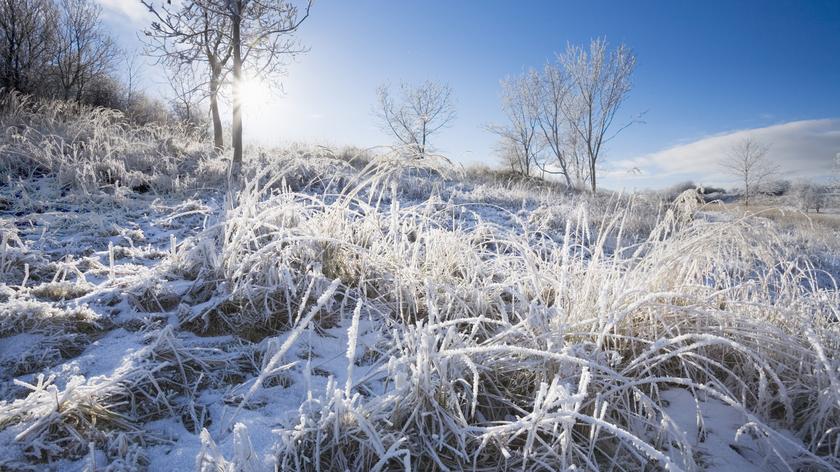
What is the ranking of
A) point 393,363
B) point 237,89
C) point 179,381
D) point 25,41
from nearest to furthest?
point 393,363 < point 179,381 < point 237,89 < point 25,41

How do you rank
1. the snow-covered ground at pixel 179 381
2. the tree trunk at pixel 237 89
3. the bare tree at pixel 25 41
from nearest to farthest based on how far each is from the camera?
the snow-covered ground at pixel 179 381
the tree trunk at pixel 237 89
the bare tree at pixel 25 41

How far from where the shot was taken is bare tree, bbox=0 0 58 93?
1329cm

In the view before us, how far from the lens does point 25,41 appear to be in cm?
1460

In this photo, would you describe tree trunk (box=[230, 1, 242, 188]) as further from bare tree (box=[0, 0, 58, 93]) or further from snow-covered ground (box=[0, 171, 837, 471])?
bare tree (box=[0, 0, 58, 93])

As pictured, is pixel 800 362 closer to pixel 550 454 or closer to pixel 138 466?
pixel 550 454

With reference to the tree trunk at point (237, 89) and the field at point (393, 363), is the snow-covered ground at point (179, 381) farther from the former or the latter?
the tree trunk at point (237, 89)

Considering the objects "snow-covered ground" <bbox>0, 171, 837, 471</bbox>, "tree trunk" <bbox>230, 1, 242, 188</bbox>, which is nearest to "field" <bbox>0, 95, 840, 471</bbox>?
"snow-covered ground" <bbox>0, 171, 837, 471</bbox>

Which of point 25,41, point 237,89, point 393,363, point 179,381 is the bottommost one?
point 179,381

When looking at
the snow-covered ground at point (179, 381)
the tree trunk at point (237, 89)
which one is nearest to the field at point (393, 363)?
the snow-covered ground at point (179, 381)

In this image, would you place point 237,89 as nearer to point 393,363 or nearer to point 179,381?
point 179,381

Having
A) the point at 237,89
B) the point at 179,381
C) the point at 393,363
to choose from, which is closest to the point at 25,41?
the point at 237,89

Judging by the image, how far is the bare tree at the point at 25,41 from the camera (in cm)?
1329

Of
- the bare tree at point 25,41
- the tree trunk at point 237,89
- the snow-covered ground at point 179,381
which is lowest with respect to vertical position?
the snow-covered ground at point 179,381

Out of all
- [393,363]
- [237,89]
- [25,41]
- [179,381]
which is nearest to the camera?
→ [393,363]
